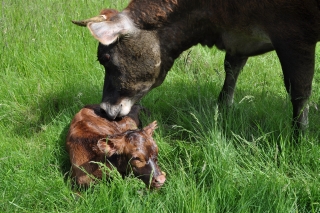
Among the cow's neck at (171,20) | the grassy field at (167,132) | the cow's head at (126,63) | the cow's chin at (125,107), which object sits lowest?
the grassy field at (167,132)

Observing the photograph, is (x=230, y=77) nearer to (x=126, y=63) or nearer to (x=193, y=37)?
(x=193, y=37)

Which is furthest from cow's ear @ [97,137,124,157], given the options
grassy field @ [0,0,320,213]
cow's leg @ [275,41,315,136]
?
cow's leg @ [275,41,315,136]

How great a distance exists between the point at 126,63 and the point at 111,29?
15.8 inches

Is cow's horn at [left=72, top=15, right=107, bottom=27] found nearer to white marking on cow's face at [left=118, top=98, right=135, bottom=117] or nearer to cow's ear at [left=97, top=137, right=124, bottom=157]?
white marking on cow's face at [left=118, top=98, right=135, bottom=117]

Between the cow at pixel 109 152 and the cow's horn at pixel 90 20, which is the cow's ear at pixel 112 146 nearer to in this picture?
the cow at pixel 109 152

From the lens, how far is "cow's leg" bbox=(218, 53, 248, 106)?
5293 millimetres

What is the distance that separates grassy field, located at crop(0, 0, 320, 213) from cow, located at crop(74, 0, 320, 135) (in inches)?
17.3

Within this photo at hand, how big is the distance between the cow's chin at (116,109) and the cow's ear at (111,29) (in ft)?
2.22

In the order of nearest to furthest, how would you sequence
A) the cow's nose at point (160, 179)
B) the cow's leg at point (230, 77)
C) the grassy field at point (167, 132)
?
the grassy field at point (167, 132) < the cow's nose at point (160, 179) < the cow's leg at point (230, 77)

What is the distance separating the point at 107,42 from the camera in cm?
426

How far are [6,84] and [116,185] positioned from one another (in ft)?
8.75

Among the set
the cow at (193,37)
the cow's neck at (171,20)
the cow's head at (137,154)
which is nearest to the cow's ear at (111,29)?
the cow at (193,37)

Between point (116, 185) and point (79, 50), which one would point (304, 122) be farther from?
point (79, 50)

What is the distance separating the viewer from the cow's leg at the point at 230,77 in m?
5.29
